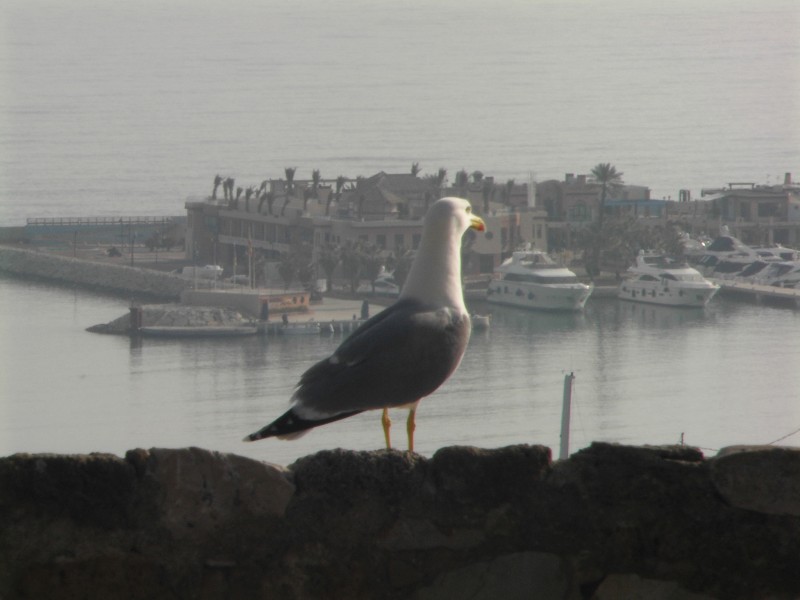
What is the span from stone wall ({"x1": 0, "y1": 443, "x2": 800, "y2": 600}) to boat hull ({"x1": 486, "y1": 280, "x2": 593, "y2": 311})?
84.9ft

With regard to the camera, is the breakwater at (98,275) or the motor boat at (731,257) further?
the motor boat at (731,257)

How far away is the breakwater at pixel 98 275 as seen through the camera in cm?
2820

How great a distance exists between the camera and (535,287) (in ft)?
89.2

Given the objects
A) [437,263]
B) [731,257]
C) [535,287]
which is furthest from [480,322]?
[437,263]

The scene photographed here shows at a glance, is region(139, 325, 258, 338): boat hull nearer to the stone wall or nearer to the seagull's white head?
the seagull's white head

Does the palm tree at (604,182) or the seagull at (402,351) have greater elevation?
the palm tree at (604,182)

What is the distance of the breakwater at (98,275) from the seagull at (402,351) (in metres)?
26.6

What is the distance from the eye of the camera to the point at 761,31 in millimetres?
54281

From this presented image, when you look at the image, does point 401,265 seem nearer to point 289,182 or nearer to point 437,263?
point 289,182

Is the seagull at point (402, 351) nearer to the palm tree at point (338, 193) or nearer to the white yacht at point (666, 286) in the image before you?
the white yacht at point (666, 286)

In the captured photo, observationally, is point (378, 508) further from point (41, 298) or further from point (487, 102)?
point (487, 102)

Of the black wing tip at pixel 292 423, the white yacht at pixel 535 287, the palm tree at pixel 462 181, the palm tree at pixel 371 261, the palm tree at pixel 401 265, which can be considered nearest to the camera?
the black wing tip at pixel 292 423

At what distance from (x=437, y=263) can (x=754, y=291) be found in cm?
2825

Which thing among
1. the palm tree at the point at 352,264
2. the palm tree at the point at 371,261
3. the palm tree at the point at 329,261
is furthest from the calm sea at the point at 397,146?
Answer: the palm tree at the point at 329,261
